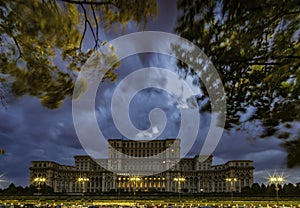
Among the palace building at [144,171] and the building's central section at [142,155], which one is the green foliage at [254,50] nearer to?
the palace building at [144,171]

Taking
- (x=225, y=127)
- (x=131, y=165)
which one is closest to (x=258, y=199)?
(x=225, y=127)

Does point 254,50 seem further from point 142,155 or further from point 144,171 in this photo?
point 142,155

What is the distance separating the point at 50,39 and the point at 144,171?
381 ft

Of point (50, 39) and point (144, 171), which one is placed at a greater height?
point (50, 39)

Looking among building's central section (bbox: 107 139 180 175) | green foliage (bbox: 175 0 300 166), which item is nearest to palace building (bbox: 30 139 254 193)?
building's central section (bbox: 107 139 180 175)

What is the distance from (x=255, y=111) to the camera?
5.76m

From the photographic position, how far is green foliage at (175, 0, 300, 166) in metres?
4.41

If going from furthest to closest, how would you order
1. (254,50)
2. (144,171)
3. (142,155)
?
1. (142,155)
2. (144,171)
3. (254,50)

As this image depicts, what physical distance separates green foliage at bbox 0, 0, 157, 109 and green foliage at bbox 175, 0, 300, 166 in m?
0.81

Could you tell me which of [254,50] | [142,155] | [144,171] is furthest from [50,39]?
[142,155]

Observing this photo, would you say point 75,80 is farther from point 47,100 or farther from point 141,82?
point 141,82

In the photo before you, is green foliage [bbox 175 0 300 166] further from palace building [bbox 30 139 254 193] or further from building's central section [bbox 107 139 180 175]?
building's central section [bbox 107 139 180 175]

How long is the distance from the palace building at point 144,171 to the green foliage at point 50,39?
344 ft

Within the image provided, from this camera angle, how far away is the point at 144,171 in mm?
118688
